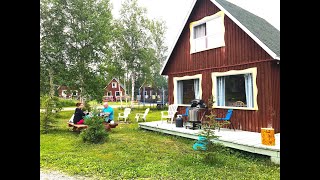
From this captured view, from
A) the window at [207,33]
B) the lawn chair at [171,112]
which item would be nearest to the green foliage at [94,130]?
the lawn chair at [171,112]

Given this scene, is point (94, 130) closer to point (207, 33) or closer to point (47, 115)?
point (47, 115)

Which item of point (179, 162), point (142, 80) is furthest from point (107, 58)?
point (179, 162)

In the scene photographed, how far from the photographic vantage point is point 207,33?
29.4ft

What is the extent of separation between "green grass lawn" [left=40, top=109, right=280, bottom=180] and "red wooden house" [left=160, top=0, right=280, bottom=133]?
71.0 inches

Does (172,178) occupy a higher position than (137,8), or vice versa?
(137,8)

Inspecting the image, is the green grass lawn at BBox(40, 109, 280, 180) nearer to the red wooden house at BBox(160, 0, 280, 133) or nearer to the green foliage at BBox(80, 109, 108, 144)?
the green foliage at BBox(80, 109, 108, 144)

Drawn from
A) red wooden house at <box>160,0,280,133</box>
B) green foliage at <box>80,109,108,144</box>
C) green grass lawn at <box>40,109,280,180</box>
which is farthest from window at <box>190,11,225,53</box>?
green foliage at <box>80,109,108,144</box>

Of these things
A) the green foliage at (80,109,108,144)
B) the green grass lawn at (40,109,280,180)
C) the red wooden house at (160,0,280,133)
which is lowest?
the green grass lawn at (40,109,280,180)

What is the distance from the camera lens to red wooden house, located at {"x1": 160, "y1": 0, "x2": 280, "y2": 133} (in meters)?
6.98
